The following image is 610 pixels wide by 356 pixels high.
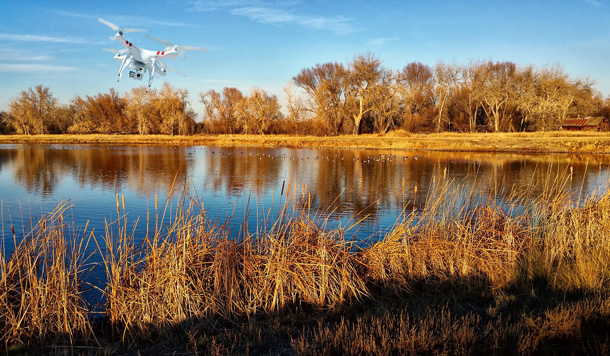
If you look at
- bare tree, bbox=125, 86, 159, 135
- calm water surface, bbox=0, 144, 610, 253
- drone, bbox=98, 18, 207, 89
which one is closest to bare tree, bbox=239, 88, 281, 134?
bare tree, bbox=125, 86, 159, 135

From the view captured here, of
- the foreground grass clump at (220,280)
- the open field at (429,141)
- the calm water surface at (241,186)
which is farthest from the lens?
the open field at (429,141)

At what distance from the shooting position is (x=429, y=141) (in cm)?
4641

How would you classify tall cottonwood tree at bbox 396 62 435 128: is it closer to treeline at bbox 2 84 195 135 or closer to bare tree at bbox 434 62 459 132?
bare tree at bbox 434 62 459 132

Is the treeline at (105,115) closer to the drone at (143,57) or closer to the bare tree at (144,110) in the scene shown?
the bare tree at (144,110)

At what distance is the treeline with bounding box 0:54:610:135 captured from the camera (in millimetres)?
59000

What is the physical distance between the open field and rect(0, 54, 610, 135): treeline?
820 cm

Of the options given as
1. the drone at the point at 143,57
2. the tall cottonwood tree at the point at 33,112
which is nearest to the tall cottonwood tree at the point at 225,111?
the tall cottonwood tree at the point at 33,112

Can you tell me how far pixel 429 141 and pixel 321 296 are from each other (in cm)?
4330

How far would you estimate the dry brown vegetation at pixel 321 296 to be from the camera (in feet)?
14.0

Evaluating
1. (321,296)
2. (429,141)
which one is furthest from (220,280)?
(429,141)

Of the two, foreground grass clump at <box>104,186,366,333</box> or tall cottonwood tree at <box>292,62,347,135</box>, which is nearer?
foreground grass clump at <box>104,186,366,333</box>

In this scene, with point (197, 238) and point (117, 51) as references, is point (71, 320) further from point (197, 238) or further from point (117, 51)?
point (117, 51)

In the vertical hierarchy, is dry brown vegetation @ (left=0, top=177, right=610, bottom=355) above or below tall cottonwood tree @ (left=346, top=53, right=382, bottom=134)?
below

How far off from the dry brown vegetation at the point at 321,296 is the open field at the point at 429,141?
37688 millimetres
